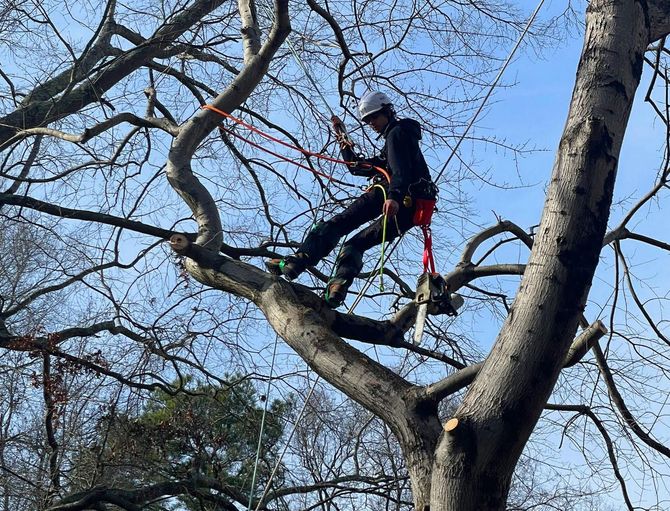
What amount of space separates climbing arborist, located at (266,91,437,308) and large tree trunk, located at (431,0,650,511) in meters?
1.71

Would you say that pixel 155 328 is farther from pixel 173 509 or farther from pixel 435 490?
pixel 435 490

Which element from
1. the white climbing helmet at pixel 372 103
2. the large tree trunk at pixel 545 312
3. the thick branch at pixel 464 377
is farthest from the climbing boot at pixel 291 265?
Answer: the large tree trunk at pixel 545 312

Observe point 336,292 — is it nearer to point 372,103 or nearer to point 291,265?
point 291,265

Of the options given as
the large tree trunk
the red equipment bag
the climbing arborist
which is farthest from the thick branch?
the red equipment bag

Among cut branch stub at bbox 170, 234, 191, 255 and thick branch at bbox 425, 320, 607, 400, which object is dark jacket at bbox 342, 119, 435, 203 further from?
thick branch at bbox 425, 320, 607, 400

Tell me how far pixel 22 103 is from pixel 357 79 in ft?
9.48

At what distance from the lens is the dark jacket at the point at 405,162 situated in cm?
554

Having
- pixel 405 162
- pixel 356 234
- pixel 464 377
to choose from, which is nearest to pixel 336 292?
pixel 356 234

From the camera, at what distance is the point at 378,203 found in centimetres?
588

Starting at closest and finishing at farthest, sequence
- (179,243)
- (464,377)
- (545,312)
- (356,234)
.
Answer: (545,312)
(464,377)
(179,243)
(356,234)

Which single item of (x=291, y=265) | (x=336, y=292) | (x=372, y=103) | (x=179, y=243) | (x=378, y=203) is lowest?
(x=179, y=243)

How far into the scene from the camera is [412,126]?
5887mm

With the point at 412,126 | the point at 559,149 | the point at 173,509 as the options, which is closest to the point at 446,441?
the point at 559,149

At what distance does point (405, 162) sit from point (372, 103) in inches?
22.2
